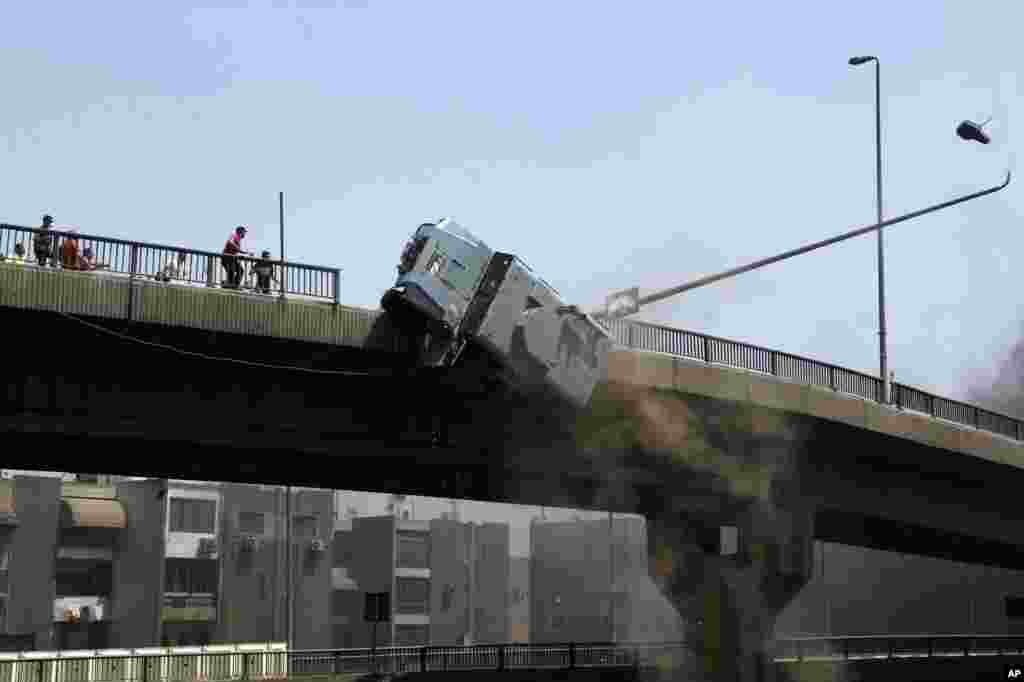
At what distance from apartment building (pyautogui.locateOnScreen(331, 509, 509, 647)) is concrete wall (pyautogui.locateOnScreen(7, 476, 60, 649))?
2634 cm

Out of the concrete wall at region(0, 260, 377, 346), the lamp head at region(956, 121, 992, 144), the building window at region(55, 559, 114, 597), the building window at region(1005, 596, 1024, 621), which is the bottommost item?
the building window at region(1005, 596, 1024, 621)

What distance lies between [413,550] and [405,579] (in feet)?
8.51

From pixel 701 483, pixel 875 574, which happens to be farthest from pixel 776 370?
pixel 875 574

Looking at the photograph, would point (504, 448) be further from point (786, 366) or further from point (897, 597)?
point (897, 597)

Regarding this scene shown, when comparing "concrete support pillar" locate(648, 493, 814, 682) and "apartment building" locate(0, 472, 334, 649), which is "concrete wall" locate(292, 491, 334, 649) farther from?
"concrete support pillar" locate(648, 493, 814, 682)

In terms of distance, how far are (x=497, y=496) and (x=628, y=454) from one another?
5268 millimetres

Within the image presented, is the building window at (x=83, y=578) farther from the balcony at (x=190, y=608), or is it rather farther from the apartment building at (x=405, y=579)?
the apartment building at (x=405, y=579)

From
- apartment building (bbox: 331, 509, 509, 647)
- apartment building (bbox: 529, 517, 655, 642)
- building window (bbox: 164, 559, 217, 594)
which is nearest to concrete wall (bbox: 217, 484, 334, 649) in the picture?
building window (bbox: 164, 559, 217, 594)

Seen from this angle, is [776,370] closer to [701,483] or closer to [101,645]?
[701,483]

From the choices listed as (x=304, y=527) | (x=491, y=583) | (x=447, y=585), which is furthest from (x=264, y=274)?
(x=491, y=583)

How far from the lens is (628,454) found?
3722 cm

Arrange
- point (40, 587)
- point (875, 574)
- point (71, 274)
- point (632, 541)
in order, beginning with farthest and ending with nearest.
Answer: point (632, 541), point (875, 574), point (40, 587), point (71, 274)

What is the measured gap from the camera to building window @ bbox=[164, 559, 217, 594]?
9212 cm

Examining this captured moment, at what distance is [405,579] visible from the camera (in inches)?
4252
